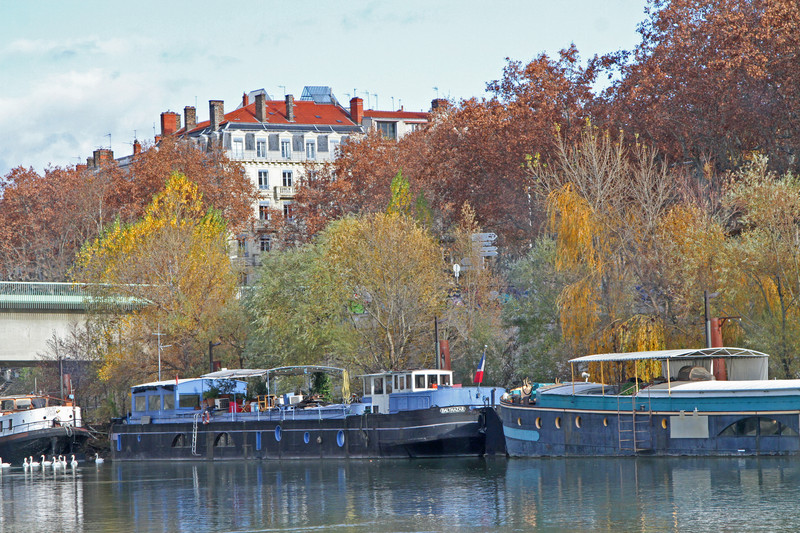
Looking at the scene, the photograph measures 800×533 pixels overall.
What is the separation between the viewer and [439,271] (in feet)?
189

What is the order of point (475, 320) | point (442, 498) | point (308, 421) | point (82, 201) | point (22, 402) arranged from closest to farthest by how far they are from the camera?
1. point (442, 498)
2. point (308, 421)
3. point (475, 320)
4. point (22, 402)
5. point (82, 201)

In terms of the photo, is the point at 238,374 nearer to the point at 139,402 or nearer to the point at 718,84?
the point at 139,402

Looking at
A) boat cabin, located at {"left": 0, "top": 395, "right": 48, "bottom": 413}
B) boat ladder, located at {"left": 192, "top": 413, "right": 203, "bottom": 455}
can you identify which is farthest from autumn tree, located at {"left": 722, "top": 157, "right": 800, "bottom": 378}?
boat cabin, located at {"left": 0, "top": 395, "right": 48, "bottom": 413}

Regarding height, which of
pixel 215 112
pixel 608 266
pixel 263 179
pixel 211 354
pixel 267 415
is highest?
pixel 215 112

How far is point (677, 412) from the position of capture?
3941cm

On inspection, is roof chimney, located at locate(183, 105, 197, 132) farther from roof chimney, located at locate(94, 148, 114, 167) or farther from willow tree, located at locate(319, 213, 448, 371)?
willow tree, located at locate(319, 213, 448, 371)

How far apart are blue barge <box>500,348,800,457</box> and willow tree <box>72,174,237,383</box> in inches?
1010

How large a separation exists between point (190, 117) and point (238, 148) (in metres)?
10.6

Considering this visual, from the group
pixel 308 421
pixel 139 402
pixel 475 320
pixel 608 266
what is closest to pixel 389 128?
pixel 139 402

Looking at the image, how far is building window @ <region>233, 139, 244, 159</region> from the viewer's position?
113238 mm

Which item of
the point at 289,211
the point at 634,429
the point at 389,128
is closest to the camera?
the point at 634,429

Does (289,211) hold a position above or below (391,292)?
above

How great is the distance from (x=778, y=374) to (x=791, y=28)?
1866 cm

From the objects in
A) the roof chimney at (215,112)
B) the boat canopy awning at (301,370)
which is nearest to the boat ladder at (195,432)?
the boat canopy awning at (301,370)
